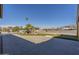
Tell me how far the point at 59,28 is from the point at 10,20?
2.30 ft

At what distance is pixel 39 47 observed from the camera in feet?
11.1

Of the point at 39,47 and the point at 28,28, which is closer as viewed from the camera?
the point at 28,28

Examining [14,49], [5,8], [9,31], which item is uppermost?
[5,8]

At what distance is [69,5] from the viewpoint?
3.24 metres

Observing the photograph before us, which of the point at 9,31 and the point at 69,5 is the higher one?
the point at 69,5

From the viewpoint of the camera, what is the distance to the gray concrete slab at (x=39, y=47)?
Result: 3.31 meters

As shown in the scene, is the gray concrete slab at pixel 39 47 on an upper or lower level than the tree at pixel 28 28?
lower

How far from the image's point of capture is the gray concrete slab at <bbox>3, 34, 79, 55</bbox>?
10.9 ft

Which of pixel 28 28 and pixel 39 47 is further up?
pixel 28 28

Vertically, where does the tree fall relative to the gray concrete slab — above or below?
above

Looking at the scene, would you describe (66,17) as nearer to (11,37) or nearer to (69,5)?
(69,5)

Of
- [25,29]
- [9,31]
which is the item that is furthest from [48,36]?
[9,31]
